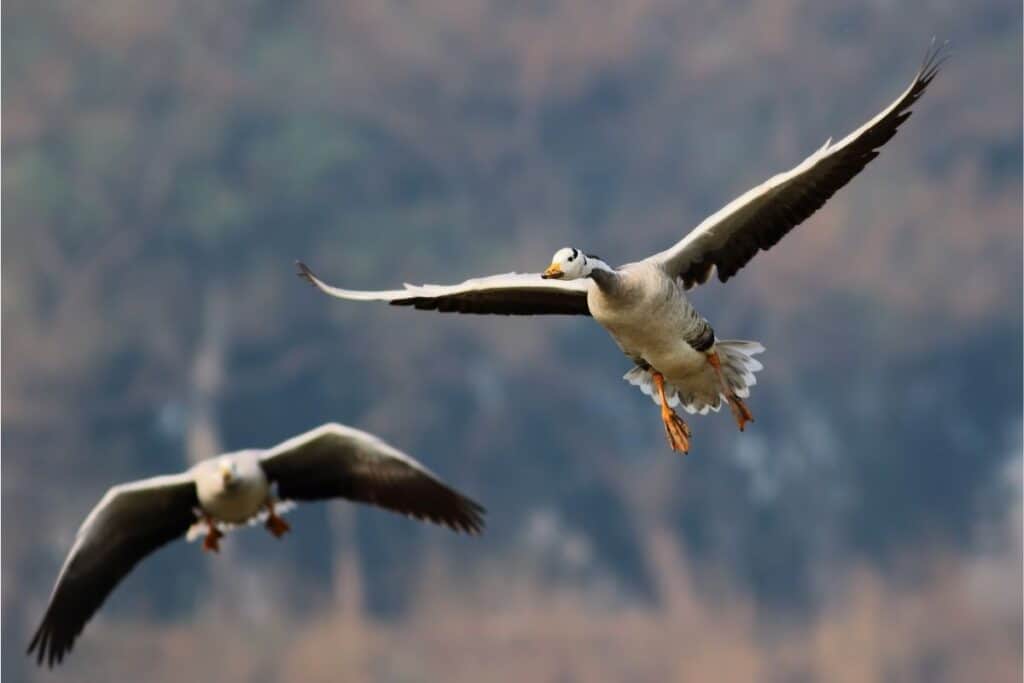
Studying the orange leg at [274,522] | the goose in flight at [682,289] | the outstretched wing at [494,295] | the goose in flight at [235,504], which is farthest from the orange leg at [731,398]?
the orange leg at [274,522]

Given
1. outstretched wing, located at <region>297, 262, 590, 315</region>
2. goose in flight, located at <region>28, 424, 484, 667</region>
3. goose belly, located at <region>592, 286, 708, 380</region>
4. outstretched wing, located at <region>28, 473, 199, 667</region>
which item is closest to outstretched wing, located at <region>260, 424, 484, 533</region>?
goose in flight, located at <region>28, 424, 484, 667</region>

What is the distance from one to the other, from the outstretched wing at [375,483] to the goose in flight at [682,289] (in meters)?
2.79

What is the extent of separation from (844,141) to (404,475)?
18.8 feet

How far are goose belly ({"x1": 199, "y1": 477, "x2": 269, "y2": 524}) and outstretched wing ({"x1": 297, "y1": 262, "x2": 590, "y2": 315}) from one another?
2535 millimetres

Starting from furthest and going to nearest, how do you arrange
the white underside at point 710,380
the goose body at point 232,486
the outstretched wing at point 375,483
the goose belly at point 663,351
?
the outstretched wing at point 375,483 → the goose body at point 232,486 → the white underside at point 710,380 → the goose belly at point 663,351

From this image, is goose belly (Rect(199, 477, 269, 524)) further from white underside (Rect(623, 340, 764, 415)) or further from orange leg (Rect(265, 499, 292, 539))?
white underside (Rect(623, 340, 764, 415))

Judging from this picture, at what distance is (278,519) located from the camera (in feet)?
54.7

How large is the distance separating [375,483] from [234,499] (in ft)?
4.89

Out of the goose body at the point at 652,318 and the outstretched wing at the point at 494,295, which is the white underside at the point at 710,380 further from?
the outstretched wing at the point at 494,295

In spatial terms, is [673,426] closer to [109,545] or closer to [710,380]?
[710,380]

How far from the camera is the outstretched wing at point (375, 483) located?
16.6m

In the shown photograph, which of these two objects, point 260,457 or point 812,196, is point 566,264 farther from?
point 260,457

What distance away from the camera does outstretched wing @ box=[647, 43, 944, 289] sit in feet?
42.8

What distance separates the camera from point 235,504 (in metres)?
16.1
